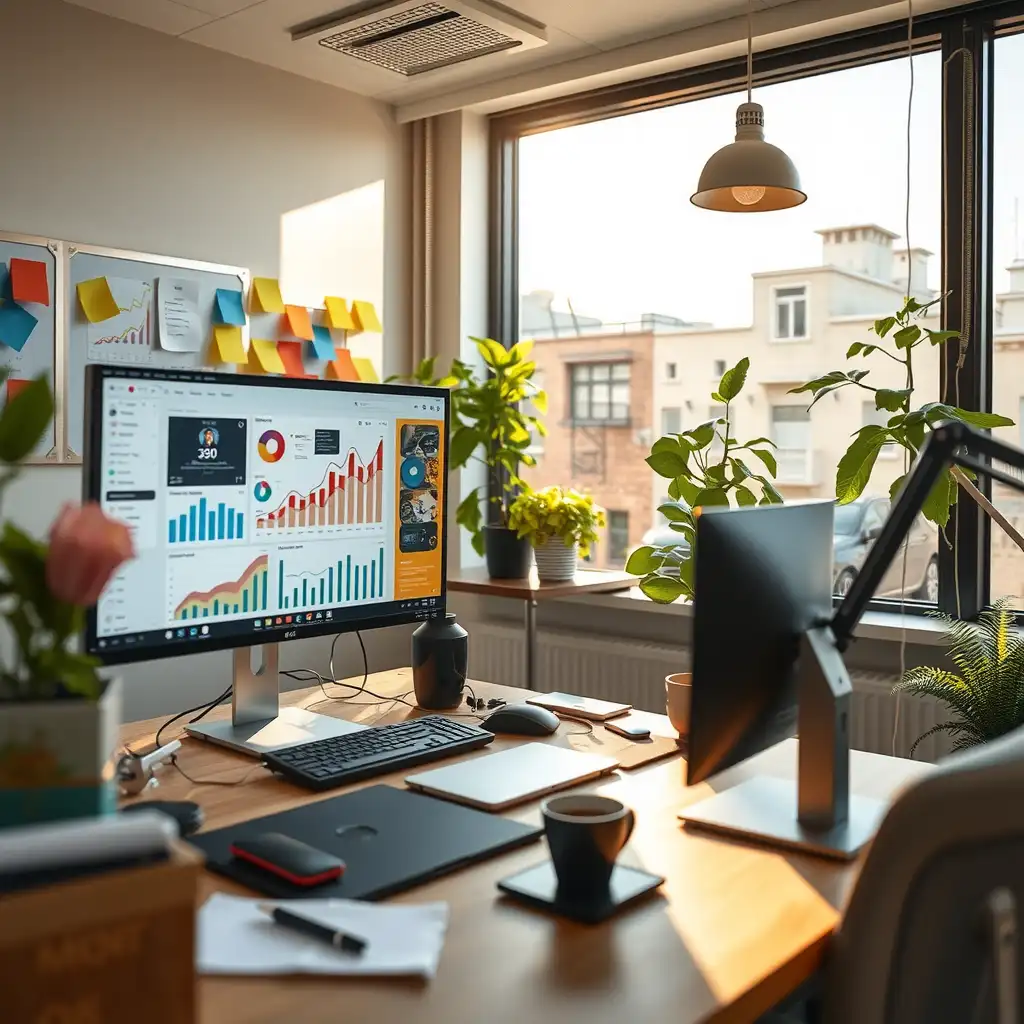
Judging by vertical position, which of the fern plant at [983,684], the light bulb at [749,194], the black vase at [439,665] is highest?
the light bulb at [749,194]

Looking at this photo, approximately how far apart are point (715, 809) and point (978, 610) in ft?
5.60

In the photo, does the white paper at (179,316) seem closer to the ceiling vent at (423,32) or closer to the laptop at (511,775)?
the ceiling vent at (423,32)

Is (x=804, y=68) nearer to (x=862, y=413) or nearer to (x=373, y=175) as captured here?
(x=862, y=413)

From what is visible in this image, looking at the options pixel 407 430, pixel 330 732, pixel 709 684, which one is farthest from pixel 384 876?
pixel 407 430

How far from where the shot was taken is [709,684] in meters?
1.15

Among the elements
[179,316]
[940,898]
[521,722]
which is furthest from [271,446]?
[179,316]

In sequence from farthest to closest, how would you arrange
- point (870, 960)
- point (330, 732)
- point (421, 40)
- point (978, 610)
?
point (421, 40) < point (978, 610) < point (330, 732) < point (870, 960)

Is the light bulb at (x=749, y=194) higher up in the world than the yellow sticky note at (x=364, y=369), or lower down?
higher up

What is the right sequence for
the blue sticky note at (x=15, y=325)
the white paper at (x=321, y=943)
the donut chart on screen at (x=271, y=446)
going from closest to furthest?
the white paper at (x=321, y=943) → the donut chart on screen at (x=271, y=446) → the blue sticky note at (x=15, y=325)

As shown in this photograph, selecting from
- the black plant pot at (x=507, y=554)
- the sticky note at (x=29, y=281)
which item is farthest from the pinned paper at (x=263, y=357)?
the black plant pot at (x=507, y=554)

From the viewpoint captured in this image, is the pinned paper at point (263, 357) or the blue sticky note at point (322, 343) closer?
the pinned paper at point (263, 357)

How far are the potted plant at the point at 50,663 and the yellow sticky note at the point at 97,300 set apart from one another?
2115 mm

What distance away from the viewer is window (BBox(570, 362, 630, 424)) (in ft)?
11.4

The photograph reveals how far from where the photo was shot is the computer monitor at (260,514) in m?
1.40
